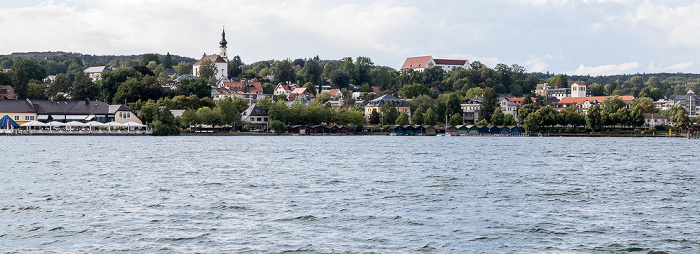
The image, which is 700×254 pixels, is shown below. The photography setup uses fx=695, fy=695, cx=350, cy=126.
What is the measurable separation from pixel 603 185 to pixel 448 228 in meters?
15.9

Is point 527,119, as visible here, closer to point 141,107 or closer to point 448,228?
point 141,107

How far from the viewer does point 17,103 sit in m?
105

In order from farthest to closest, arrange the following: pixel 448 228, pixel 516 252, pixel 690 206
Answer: pixel 690 206, pixel 448 228, pixel 516 252

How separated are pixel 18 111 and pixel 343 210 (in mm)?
94154

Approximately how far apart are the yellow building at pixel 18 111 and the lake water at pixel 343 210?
68775 millimetres

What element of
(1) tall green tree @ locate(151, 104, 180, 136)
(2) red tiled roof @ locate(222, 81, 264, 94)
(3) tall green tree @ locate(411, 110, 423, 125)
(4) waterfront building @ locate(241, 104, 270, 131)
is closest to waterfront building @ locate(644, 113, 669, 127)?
(3) tall green tree @ locate(411, 110, 423, 125)

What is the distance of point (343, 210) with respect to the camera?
75.8 feet

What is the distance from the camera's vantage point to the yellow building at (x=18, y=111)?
102438 millimetres

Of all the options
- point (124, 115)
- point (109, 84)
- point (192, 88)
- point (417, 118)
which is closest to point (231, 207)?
Answer: point (124, 115)

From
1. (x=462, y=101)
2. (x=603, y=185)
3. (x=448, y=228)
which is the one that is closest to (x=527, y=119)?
(x=462, y=101)

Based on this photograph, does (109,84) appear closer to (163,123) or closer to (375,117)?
(163,123)

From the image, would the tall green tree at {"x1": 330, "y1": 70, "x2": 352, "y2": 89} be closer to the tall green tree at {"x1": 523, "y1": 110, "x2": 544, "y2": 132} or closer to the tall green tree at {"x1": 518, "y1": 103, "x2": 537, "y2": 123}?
the tall green tree at {"x1": 518, "y1": 103, "x2": 537, "y2": 123}

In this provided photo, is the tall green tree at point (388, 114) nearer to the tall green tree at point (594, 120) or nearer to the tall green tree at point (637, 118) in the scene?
the tall green tree at point (594, 120)

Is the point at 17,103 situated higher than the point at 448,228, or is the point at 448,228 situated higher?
the point at 17,103
